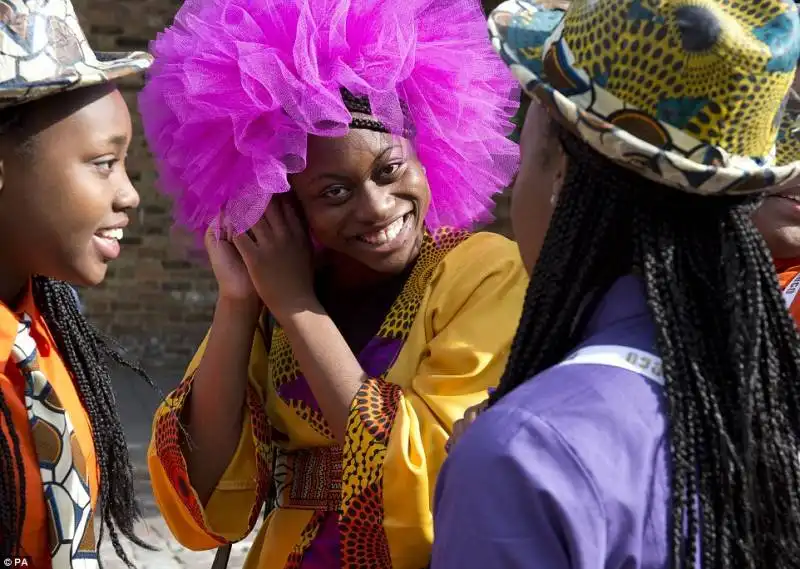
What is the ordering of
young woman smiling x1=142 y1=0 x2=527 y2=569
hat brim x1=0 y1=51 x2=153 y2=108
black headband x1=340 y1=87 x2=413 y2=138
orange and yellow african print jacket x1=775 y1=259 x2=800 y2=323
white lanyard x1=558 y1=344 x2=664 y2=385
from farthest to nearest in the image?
orange and yellow african print jacket x1=775 y1=259 x2=800 y2=323, black headband x1=340 y1=87 x2=413 y2=138, young woman smiling x1=142 y1=0 x2=527 y2=569, hat brim x1=0 y1=51 x2=153 y2=108, white lanyard x1=558 y1=344 x2=664 y2=385

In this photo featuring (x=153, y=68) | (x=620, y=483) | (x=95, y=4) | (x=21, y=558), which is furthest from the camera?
(x=95, y=4)

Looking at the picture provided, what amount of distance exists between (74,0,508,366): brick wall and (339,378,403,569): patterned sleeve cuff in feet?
20.9

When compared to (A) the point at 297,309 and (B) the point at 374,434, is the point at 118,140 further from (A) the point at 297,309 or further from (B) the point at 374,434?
(B) the point at 374,434

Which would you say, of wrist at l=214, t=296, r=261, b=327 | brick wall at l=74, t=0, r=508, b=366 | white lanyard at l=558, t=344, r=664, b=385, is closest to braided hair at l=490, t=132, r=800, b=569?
white lanyard at l=558, t=344, r=664, b=385

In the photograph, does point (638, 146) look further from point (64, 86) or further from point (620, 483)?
point (64, 86)

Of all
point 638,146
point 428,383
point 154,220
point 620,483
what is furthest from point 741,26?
point 154,220

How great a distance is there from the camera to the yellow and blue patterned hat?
1.25 metres

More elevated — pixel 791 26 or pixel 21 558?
pixel 791 26

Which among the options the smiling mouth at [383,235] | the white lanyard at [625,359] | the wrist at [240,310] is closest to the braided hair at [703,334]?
the white lanyard at [625,359]

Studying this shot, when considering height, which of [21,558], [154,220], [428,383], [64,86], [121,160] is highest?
[64,86]

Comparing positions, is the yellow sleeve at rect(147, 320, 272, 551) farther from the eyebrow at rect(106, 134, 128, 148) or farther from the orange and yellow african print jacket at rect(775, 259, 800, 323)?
the orange and yellow african print jacket at rect(775, 259, 800, 323)

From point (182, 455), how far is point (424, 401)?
0.65m

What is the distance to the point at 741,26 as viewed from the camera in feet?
4.19

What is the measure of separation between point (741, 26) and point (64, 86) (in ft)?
4.06
